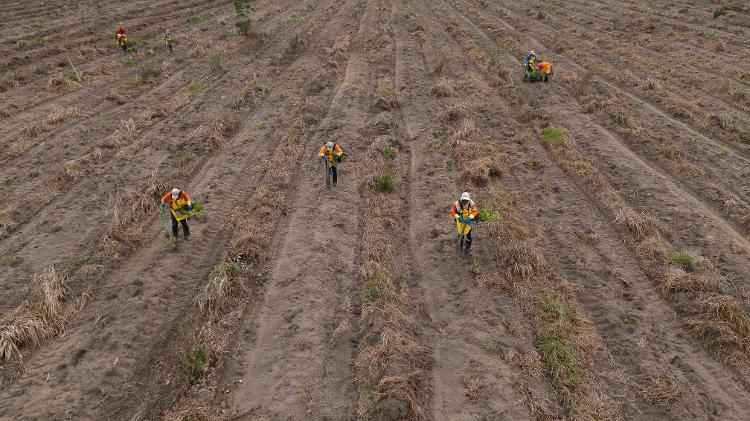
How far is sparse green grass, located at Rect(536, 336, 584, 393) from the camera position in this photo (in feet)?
28.7

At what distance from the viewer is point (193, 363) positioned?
8.94m

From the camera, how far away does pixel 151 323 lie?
1021cm

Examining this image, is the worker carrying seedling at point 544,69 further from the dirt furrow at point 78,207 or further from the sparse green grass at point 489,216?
the dirt furrow at point 78,207

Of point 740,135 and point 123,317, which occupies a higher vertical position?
point 740,135

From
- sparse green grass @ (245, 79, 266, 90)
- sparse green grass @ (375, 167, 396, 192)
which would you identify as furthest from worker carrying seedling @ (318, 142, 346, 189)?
sparse green grass @ (245, 79, 266, 90)

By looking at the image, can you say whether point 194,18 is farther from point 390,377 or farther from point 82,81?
point 390,377

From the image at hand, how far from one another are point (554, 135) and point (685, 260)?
7671mm

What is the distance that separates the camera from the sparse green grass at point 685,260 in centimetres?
1147

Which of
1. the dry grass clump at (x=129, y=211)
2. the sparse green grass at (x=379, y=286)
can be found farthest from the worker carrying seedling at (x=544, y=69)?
the dry grass clump at (x=129, y=211)

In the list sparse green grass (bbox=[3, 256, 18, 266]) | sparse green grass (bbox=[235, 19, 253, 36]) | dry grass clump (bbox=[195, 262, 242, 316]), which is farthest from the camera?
sparse green grass (bbox=[235, 19, 253, 36])

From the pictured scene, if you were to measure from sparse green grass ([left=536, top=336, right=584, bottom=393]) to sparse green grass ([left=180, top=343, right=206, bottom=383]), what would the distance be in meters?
6.75

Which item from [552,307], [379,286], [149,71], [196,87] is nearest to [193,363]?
[379,286]

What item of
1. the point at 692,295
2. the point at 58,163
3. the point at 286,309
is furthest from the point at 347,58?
the point at 692,295

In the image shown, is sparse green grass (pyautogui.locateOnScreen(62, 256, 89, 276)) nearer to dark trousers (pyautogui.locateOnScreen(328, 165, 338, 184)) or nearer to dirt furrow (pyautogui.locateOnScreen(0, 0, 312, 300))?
dirt furrow (pyautogui.locateOnScreen(0, 0, 312, 300))
